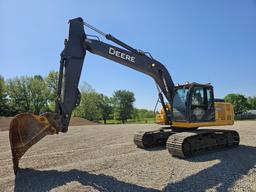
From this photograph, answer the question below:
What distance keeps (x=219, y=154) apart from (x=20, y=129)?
6724 millimetres

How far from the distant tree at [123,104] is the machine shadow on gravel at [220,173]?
68.3 m

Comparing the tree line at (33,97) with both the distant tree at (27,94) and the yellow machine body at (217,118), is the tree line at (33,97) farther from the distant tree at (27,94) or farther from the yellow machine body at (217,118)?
the yellow machine body at (217,118)

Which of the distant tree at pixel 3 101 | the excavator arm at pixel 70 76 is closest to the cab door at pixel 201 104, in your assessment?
the excavator arm at pixel 70 76

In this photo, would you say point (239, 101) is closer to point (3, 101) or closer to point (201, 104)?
point (3, 101)

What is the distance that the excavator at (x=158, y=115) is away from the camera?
659 centimetres

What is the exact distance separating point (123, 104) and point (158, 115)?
69459 millimetres

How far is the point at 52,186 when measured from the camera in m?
5.92

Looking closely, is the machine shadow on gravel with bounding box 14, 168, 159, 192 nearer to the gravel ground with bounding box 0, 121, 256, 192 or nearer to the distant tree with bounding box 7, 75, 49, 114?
the gravel ground with bounding box 0, 121, 256, 192

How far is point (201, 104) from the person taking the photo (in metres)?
10.4

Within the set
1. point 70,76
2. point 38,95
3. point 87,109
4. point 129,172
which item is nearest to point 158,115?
point 129,172

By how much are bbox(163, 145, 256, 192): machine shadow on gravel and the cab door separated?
4.76ft

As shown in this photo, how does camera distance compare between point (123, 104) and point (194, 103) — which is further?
point (123, 104)

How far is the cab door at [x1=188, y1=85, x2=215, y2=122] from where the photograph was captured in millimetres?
10078

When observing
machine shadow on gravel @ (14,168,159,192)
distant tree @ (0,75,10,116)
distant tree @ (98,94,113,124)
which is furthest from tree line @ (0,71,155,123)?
machine shadow on gravel @ (14,168,159,192)
